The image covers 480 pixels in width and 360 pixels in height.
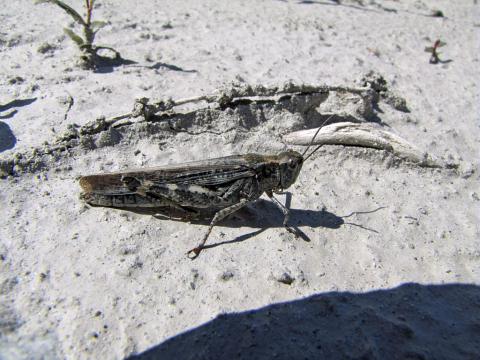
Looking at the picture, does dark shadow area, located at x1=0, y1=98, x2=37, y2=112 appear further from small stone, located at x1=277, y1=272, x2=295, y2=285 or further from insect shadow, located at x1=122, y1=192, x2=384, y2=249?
small stone, located at x1=277, y1=272, x2=295, y2=285

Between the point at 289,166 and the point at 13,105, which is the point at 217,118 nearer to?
the point at 289,166

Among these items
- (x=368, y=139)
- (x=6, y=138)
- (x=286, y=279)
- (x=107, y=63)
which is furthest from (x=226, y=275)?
(x=107, y=63)

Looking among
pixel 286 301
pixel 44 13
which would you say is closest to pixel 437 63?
pixel 286 301

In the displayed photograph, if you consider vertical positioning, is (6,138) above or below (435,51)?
above

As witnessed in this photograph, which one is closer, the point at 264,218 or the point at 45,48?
the point at 264,218

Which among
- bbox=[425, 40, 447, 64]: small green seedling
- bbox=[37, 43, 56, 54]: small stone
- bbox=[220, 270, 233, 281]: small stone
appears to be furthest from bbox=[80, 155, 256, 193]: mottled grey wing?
bbox=[425, 40, 447, 64]: small green seedling
